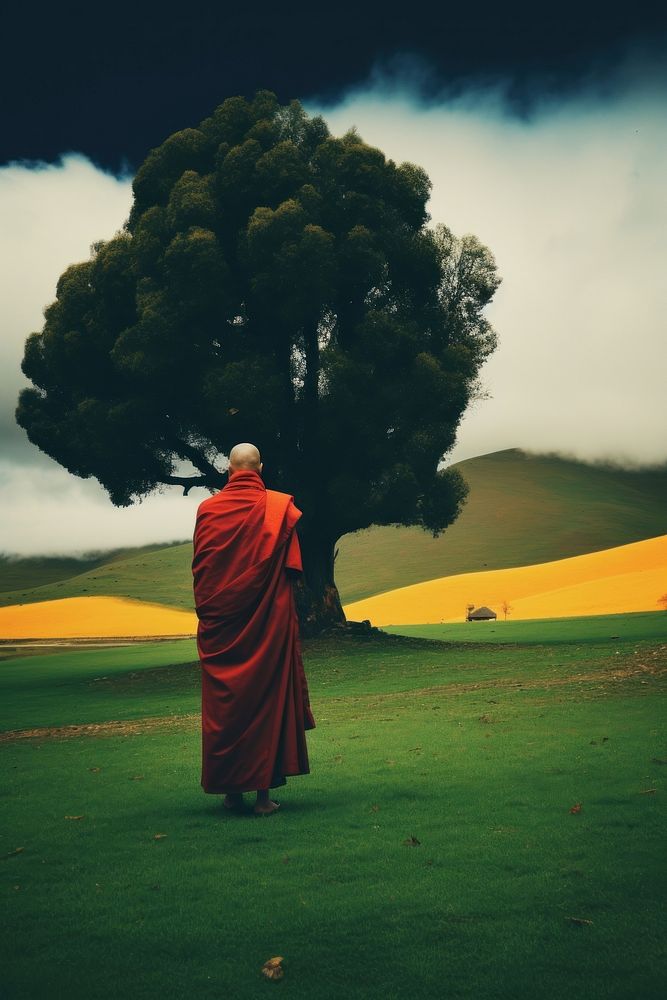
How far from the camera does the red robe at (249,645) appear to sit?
264 inches

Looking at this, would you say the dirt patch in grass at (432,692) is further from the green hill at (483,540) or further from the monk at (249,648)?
the green hill at (483,540)

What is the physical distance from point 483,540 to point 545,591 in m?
51.9

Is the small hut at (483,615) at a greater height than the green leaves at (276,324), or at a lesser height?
lesser

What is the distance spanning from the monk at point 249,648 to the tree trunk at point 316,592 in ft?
60.4

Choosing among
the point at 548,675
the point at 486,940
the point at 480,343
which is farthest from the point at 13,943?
the point at 480,343

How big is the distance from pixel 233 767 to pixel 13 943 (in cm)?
260

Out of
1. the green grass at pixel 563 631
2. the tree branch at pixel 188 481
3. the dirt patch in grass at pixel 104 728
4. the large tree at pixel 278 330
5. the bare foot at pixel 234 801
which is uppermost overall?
the large tree at pixel 278 330

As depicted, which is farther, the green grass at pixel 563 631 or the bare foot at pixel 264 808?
the green grass at pixel 563 631

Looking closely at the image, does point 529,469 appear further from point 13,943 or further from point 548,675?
point 13,943

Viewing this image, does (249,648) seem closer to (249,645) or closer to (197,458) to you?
(249,645)

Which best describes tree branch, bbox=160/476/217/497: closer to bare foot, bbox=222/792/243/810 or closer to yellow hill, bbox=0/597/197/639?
bare foot, bbox=222/792/243/810

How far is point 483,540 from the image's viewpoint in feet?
382

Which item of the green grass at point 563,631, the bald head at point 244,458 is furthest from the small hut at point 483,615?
the bald head at point 244,458

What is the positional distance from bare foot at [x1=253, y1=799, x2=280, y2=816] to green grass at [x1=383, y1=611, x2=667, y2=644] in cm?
1777
